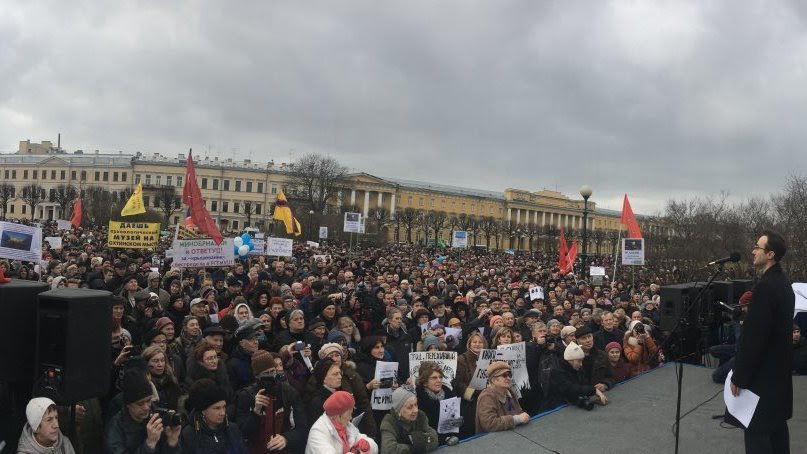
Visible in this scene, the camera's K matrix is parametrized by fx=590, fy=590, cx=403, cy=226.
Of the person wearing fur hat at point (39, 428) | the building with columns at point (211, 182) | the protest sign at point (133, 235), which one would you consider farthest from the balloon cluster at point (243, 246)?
the building with columns at point (211, 182)

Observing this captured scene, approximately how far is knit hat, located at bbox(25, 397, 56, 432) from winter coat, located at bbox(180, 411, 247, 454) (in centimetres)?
93

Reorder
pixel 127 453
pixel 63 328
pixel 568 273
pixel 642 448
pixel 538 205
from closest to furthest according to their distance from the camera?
pixel 63 328 < pixel 127 453 < pixel 642 448 < pixel 568 273 < pixel 538 205

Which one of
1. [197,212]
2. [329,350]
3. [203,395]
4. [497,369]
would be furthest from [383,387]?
[197,212]

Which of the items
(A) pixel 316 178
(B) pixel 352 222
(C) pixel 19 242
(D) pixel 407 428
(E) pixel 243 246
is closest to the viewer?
(D) pixel 407 428

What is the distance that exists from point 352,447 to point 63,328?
220 cm

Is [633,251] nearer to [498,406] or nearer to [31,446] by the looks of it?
[498,406]

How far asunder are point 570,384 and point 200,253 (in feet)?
31.3

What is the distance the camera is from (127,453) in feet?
14.1

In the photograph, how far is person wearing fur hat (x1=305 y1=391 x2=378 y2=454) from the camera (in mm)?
4367

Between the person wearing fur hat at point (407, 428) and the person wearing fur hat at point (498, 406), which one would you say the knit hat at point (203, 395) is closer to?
the person wearing fur hat at point (407, 428)

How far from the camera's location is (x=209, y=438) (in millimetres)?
4422

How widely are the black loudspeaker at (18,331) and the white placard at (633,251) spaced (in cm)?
1916

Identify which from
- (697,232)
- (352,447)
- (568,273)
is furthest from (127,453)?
(697,232)

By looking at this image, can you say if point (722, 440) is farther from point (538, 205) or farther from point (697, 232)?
point (538, 205)
